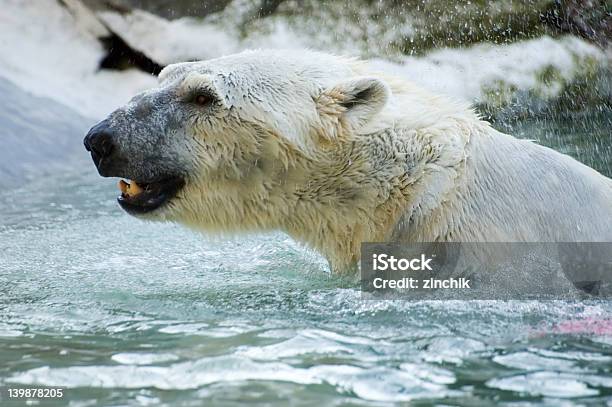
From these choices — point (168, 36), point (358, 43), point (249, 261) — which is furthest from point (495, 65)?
point (249, 261)

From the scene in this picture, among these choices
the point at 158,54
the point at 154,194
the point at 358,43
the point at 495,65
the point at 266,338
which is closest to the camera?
the point at 266,338

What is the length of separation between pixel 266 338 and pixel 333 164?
2.62ft

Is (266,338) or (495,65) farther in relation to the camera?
(495,65)

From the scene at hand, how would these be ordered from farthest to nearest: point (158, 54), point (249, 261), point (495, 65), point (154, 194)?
point (158, 54) < point (495, 65) < point (249, 261) < point (154, 194)

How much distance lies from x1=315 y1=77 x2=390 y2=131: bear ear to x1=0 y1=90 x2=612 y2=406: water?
2.38ft

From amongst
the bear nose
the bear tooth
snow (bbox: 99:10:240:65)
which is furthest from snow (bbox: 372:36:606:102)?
the bear nose

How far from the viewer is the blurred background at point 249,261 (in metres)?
2.89

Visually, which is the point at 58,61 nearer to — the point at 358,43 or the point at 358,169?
the point at 358,43

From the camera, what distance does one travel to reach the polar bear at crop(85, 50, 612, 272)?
3643mm

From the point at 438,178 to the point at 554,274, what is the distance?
617 mm

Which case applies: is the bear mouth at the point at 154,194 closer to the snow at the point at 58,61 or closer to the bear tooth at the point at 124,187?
the bear tooth at the point at 124,187

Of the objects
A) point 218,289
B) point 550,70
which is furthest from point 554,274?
point 550,70

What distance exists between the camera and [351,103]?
147 inches

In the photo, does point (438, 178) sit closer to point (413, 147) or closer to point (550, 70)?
point (413, 147)
